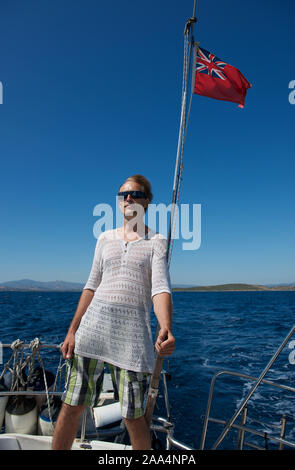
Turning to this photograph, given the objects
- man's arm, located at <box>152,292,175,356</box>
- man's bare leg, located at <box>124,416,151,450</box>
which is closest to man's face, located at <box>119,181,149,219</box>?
man's arm, located at <box>152,292,175,356</box>

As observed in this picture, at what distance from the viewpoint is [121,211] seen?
5.18ft

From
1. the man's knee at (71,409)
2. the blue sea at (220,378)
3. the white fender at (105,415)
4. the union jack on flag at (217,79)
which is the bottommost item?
the blue sea at (220,378)

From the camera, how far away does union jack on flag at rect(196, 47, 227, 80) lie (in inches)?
142

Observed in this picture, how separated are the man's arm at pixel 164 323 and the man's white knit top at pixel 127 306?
4 cm

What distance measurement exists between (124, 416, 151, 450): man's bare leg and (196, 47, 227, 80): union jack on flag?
3948 millimetres

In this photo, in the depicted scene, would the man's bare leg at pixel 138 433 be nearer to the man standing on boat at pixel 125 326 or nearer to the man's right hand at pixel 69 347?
the man standing on boat at pixel 125 326

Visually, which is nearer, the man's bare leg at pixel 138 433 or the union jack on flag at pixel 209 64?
the man's bare leg at pixel 138 433

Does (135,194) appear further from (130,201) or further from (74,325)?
(74,325)

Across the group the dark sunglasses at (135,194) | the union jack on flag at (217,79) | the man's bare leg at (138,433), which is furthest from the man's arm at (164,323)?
the union jack on flag at (217,79)

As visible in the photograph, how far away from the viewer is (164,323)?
48.0 inches

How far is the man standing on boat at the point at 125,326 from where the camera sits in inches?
51.4
